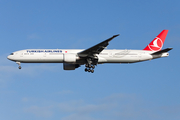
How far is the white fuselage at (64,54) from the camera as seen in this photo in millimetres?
47625

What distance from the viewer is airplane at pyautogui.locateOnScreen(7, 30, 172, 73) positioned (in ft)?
155

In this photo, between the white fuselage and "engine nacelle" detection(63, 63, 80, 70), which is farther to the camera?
"engine nacelle" detection(63, 63, 80, 70)

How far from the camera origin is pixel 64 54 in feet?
156

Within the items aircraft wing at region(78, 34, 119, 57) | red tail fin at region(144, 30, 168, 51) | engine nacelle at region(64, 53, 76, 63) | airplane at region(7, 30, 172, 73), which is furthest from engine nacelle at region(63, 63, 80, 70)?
red tail fin at region(144, 30, 168, 51)

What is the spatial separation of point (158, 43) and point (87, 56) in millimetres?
13234

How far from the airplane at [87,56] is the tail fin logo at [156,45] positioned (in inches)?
60.1

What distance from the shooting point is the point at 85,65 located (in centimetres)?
4953

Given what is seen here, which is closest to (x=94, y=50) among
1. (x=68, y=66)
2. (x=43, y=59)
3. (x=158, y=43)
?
(x=68, y=66)

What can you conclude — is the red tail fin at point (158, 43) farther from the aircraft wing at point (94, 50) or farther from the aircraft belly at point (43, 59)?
the aircraft belly at point (43, 59)

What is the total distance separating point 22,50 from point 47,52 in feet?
13.8

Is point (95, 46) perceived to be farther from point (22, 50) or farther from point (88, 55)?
point (22, 50)

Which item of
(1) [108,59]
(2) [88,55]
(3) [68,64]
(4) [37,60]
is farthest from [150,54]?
(4) [37,60]

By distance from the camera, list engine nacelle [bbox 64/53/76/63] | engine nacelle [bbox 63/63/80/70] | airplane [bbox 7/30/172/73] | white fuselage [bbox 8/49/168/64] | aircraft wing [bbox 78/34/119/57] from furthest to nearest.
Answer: engine nacelle [bbox 63/63/80/70] → white fuselage [bbox 8/49/168/64] → airplane [bbox 7/30/172/73] → engine nacelle [bbox 64/53/76/63] → aircraft wing [bbox 78/34/119/57]

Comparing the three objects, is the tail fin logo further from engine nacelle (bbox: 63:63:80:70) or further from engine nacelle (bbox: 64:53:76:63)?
engine nacelle (bbox: 64:53:76:63)
